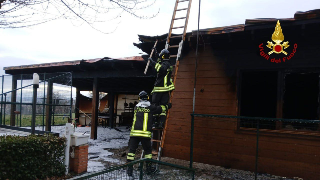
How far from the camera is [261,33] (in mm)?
6012

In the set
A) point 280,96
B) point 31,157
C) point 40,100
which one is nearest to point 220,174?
point 280,96

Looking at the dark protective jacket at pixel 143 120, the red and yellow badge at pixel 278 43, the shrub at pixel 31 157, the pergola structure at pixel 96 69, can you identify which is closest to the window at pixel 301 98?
the red and yellow badge at pixel 278 43

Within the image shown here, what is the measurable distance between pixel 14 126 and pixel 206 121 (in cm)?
595

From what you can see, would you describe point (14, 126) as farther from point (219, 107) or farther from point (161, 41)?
point (219, 107)

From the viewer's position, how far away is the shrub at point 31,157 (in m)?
4.16

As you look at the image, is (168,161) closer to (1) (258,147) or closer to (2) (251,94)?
(1) (258,147)

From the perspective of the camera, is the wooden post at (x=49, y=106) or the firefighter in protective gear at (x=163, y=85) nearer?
the firefighter in protective gear at (x=163, y=85)

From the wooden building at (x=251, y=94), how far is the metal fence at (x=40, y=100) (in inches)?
119

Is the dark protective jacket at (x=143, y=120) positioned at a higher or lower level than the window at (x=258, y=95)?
lower

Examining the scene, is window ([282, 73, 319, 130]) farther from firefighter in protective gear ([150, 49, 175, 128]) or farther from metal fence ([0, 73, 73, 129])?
metal fence ([0, 73, 73, 129])

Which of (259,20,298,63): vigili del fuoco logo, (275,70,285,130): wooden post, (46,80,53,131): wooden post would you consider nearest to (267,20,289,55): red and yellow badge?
(259,20,298,63): vigili del fuoco logo

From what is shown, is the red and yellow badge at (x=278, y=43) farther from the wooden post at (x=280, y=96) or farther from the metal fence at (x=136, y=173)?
the metal fence at (x=136, y=173)

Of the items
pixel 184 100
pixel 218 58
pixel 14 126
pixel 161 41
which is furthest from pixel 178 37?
pixel 14 126

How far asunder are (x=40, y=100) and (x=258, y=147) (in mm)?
6339
